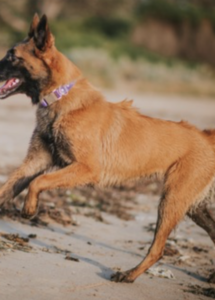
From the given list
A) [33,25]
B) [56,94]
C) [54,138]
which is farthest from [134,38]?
[54,138]

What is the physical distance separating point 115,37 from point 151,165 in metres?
36.9

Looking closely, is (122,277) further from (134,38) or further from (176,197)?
(134,38)

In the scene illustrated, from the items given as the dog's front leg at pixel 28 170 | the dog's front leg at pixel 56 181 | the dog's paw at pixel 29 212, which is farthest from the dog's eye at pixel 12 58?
the dog's paw at pixel 29 212

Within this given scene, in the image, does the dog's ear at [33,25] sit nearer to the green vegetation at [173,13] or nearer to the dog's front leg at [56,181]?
the dog's front leg at [56,181]

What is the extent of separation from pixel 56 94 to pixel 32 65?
35cm

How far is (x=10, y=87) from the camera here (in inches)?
250

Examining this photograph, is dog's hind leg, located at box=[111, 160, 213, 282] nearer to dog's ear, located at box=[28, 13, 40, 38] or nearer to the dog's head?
the dog's head

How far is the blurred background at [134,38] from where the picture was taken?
101ft

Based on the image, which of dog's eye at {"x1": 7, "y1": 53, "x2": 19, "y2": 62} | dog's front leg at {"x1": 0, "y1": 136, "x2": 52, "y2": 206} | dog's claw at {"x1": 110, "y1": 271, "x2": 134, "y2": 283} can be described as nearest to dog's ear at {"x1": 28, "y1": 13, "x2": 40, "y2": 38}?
dog's eye at {"x1": 7, "y1": 53, "x2": 19, "y2": 62}

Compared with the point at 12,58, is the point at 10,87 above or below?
below

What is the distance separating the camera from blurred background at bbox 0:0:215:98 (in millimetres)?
30875

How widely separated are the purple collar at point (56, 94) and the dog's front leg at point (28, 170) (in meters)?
0.38

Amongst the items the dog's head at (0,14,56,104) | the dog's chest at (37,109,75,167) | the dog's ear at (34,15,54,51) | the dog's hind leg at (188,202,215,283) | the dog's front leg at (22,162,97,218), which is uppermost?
the dog's ear at (34,15,54,51)

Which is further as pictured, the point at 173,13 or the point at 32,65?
the point at 173,13
